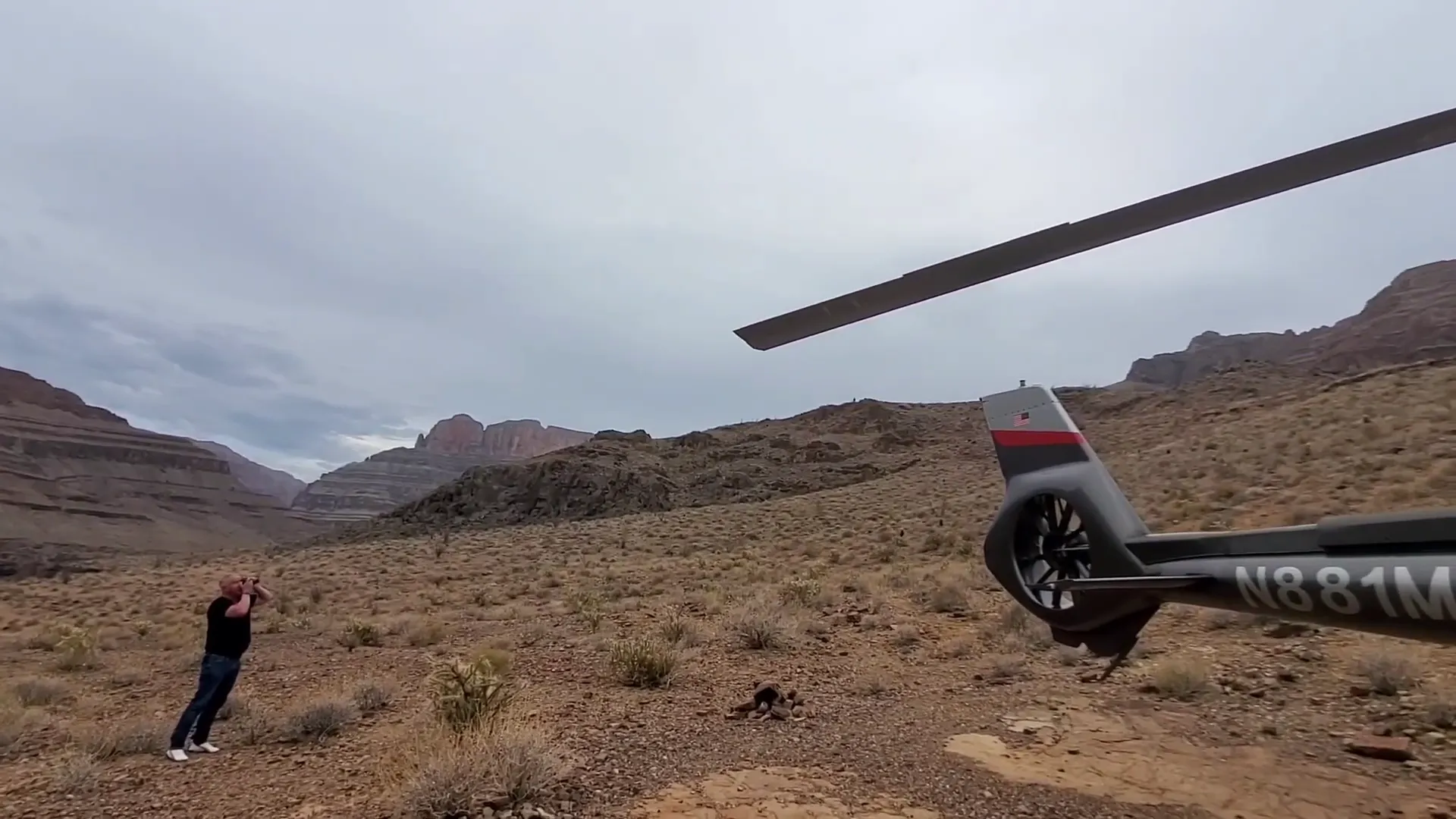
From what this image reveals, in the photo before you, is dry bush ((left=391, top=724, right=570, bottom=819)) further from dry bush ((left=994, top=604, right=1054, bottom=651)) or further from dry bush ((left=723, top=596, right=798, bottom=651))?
dry bush ((left=994, top=604, right=1054, bottom=651))

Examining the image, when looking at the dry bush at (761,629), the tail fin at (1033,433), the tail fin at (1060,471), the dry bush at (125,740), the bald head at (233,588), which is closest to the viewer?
the tail fin at (1060,471)

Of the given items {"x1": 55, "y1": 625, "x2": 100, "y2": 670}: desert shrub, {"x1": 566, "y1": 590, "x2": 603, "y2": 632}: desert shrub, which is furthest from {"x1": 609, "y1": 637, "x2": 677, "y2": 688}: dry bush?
{"x1": 55, "y1": 625, "x2": 100, "y2": 670}: desert shrub

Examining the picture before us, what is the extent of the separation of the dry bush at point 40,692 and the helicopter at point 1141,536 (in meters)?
11.8

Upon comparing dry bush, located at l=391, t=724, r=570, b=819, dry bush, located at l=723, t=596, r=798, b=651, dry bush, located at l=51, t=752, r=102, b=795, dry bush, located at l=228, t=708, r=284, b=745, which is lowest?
dry bush, located at l=51, t=752, r=102, b=795

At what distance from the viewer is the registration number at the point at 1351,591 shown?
13.4 ft

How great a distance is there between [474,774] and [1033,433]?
516 centimetres

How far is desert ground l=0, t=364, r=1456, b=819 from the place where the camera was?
5516 millimetres

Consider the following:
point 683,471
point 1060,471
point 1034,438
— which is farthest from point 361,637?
point 683,471

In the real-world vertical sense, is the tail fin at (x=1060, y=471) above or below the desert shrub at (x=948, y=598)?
above

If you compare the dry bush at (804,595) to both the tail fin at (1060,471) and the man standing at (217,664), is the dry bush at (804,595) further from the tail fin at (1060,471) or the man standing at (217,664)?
the man standing at (217,664)

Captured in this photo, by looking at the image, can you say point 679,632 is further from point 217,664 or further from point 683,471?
point 683,471

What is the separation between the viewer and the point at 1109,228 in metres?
3.91

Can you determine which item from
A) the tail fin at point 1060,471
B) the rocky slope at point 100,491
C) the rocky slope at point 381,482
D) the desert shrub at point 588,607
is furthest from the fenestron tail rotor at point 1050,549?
the rocky slope at point 381,482

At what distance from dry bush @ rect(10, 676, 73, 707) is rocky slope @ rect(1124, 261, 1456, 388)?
187 feet
